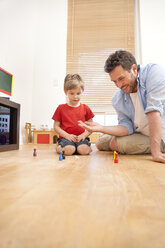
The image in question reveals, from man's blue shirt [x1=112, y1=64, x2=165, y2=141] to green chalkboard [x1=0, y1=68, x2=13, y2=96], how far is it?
4.58 feet

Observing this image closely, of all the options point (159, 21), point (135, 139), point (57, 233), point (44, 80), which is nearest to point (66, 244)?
point (57, 233)

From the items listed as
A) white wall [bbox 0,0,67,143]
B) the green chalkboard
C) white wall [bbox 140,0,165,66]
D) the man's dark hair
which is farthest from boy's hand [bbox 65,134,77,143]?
white wall [bbox 140,0,165,66]

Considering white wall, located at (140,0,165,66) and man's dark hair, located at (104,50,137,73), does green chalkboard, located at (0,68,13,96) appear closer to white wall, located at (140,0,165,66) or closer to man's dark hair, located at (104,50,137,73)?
man's dark hair, located at (104,50,137,73)

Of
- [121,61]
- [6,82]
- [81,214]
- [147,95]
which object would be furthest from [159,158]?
[6,82]

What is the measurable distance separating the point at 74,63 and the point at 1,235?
323cm

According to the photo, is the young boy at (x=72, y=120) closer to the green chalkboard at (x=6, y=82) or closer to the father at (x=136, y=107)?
the father at (x=136, y=107)

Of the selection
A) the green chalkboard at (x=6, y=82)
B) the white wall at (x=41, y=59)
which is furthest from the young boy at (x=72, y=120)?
the white wall at (x=41, y=59)

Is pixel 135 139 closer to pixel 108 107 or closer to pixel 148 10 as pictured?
pixel 108 107

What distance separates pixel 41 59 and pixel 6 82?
1153 mm

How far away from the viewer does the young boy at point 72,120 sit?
4.64 feet

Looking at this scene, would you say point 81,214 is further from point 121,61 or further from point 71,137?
point 71,137

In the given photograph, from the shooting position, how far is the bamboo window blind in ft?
10.5

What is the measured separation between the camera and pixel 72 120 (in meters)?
1.56

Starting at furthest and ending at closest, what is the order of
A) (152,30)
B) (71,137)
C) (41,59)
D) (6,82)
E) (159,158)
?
(41,59) → (152,30) → (6,82) → (71,137) → (159,158)
